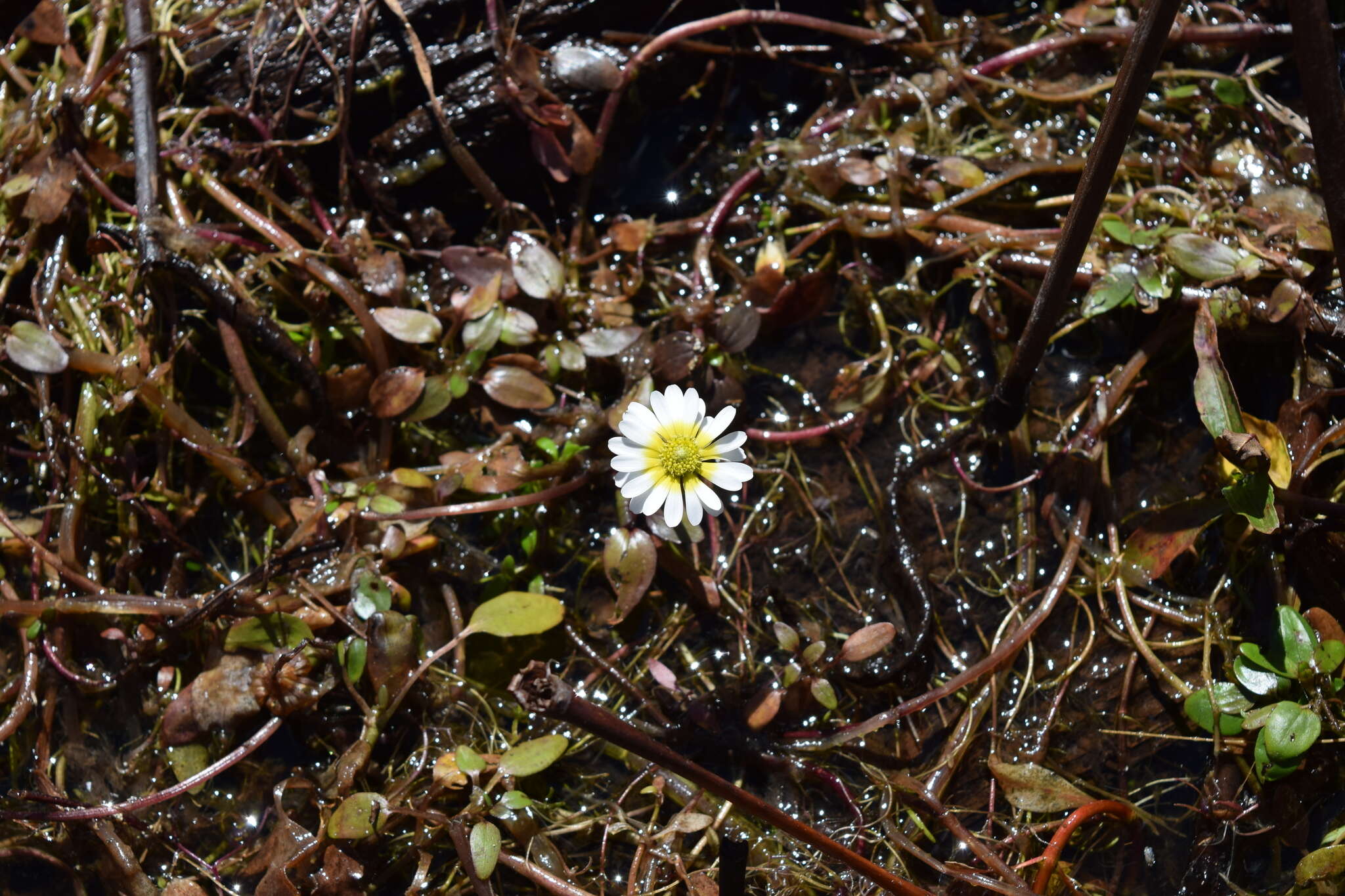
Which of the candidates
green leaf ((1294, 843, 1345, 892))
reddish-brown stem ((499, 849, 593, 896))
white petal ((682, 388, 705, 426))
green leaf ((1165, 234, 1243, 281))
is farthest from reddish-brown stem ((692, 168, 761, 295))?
green leaf ((1294, 843, 1345, 892))

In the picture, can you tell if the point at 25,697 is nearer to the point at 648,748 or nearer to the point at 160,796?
the point at 160,796

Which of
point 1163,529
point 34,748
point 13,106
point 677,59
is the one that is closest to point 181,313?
point 13,106

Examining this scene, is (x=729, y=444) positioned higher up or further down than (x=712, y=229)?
further down

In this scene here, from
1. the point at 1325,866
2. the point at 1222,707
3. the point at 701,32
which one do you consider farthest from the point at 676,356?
the point at 1325,866

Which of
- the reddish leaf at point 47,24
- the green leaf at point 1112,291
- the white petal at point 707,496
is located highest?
the reddish leaf at point 47,24

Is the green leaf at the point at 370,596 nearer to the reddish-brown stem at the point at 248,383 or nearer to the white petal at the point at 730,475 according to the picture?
the reddish-brown stem at the point at 248,383

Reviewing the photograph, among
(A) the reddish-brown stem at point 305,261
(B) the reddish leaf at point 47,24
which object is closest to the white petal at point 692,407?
(A) the reddish-brown stem at point 305,261

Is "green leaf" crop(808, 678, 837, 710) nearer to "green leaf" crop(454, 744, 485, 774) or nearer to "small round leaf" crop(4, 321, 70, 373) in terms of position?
"green leaf" crop(454, 744, 485, 774)
